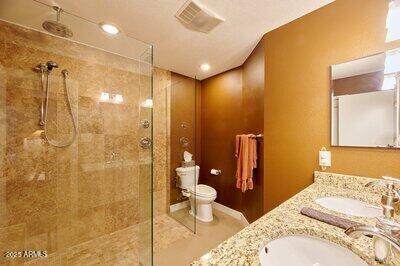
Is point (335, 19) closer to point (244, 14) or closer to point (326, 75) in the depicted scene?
point (326, 75)

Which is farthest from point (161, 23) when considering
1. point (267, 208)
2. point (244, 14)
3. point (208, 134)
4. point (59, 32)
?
point (267, 208)

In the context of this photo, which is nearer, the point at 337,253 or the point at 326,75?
the point at 337,253

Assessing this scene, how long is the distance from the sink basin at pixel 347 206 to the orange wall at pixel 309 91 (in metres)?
0.26

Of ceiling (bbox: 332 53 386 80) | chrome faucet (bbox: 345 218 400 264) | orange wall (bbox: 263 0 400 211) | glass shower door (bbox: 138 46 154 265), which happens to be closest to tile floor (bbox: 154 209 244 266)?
glass shower door (bbox: 138 46 154 265)

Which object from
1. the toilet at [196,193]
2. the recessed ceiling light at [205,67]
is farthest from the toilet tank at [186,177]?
the recessed ceiling light at [205,67]

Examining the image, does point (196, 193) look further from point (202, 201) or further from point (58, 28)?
point (58, 28)

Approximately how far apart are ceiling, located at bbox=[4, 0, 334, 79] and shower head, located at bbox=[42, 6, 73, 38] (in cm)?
15

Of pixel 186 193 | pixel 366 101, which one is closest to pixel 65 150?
pixel 186 193

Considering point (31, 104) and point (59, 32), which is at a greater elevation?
point (59, 32)

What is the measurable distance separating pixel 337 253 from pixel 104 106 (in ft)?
7.37

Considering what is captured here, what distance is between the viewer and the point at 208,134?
3121 millimetres

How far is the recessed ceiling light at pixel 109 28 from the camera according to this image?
5.41 feet

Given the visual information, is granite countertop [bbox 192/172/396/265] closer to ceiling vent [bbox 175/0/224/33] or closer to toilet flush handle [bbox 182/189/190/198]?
ceiling vent [bbox 175/0/224/33]

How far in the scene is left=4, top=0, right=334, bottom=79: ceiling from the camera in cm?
140
